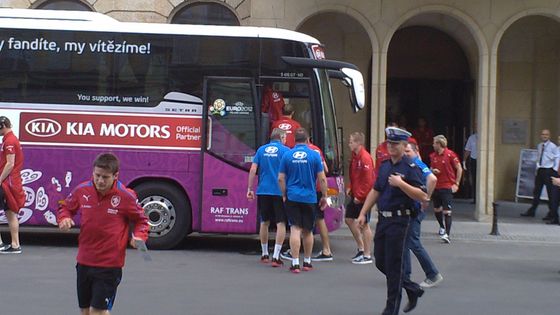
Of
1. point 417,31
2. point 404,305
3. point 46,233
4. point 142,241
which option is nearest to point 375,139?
point 417,31

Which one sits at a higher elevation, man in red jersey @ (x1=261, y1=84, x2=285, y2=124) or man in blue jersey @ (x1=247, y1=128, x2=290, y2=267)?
man in red jersey @ (x1=261, y1=84, x2=285, y2=124)

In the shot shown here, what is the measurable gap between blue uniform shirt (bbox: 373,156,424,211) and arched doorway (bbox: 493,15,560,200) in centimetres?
1277

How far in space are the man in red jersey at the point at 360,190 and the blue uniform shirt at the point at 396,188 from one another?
11.9 feet

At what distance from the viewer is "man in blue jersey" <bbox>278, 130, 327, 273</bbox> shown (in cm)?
1065

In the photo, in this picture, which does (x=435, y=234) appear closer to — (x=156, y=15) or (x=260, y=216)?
(x=260, y=216)

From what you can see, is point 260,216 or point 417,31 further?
point 417,31

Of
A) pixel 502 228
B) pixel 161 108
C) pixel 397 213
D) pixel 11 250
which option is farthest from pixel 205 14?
A: pixel 397 213

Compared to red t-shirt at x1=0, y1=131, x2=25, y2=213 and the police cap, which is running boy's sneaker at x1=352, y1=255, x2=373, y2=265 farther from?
red t-shirt at x1=0, y1=131, x2=25, y2=213

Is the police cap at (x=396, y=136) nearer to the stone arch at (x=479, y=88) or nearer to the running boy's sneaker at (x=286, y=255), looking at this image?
the running boy's sneaker at (x=286, y=255)

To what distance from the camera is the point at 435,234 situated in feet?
49.6

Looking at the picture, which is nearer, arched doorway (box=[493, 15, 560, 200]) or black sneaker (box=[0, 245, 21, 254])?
black sneaker (box=[0, 245, 21, 254])

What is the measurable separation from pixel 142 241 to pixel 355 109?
6453mm

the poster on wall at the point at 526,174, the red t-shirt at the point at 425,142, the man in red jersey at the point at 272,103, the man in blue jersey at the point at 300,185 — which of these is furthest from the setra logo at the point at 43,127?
the poster on wall at the point at 526,174

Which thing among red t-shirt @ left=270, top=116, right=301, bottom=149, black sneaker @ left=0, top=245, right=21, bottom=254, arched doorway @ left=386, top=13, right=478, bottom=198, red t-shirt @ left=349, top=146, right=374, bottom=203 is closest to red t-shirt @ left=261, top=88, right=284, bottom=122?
red t-shirt @ left=270, top=116, right=301, bottom=149
